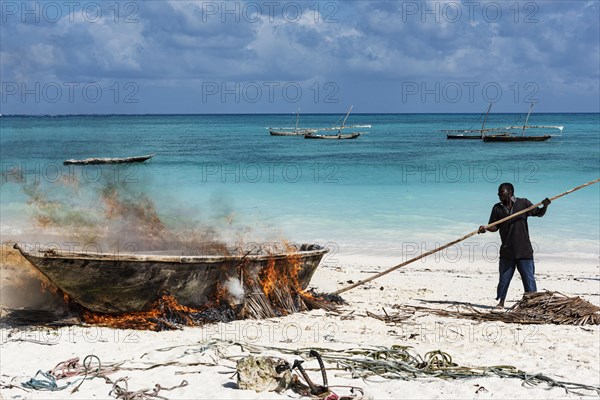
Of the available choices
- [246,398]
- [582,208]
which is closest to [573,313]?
[246,398]

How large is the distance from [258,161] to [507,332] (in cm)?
3494

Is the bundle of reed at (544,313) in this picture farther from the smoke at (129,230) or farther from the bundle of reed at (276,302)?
the smoke at (129,230)

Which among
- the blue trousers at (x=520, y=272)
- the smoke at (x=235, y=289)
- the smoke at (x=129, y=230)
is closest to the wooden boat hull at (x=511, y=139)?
the blue trousers at (x=520, y=272)

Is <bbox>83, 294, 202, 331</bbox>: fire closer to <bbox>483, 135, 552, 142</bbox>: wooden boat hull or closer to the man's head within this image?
the man's head

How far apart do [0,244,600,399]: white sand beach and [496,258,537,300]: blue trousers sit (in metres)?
0.43

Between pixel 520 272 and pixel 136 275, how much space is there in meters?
4.64

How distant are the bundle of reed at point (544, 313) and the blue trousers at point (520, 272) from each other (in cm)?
24

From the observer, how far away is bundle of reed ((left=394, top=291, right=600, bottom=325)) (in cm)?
766

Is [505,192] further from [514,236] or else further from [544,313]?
[544,313]

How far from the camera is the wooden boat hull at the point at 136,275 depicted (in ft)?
21.5

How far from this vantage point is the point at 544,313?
308 inches

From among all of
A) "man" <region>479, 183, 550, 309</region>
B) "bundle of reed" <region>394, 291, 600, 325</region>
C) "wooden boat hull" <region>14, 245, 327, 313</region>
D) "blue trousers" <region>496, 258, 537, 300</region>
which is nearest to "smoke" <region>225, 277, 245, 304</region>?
"wooden boat hull" <region>14, 245, 327, 313</region>

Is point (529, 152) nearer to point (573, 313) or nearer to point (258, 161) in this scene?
point (258, 161)

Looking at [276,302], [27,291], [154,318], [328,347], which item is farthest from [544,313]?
[27,291]
